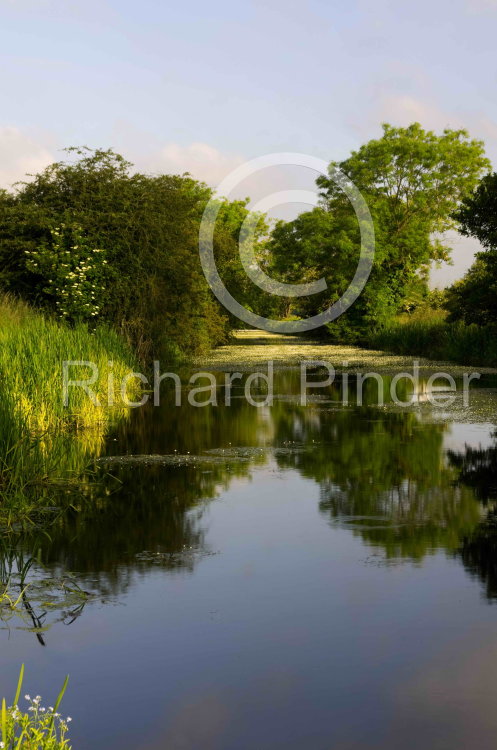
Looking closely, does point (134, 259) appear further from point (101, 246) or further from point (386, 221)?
point (386, 221)

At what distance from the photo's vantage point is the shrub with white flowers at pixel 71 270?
92.7ft

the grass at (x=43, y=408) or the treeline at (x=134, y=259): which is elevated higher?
the treeline at (x=134, y=259)

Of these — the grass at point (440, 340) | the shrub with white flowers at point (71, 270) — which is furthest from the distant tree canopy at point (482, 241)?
the shrub with white flowers at point (71, 270)

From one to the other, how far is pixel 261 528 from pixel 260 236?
95127 mm

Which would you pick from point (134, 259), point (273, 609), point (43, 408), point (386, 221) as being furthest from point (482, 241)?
point (386, 221)

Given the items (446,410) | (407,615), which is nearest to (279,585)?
(407,615)

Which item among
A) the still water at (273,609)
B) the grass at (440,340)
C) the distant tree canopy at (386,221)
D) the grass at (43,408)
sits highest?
the distant tree canopy at (386,221)

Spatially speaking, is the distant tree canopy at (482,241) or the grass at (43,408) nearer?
the grass at (43,408)

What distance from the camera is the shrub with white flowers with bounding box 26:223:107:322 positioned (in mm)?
28266

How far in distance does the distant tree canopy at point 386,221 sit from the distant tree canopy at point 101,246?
2738 centimetres

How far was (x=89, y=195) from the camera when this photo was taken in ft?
97.2

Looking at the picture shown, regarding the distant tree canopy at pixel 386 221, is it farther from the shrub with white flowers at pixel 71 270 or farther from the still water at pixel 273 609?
the still water at pixel 273 609

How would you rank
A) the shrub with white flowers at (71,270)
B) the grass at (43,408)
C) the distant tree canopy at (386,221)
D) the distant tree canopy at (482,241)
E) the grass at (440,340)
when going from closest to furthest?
the grass at (43,408) < the shrub with white flowers at (71,270) < the distant tree canopy at (482,241) < the grass at (440,340) < the distant tree canopy at (386,221)

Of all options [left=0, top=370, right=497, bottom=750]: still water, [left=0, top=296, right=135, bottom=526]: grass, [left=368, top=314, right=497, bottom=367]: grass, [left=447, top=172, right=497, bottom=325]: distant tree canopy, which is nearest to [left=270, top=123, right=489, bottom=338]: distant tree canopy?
[left=368, top=314, right=497, bottom=367]: grass
